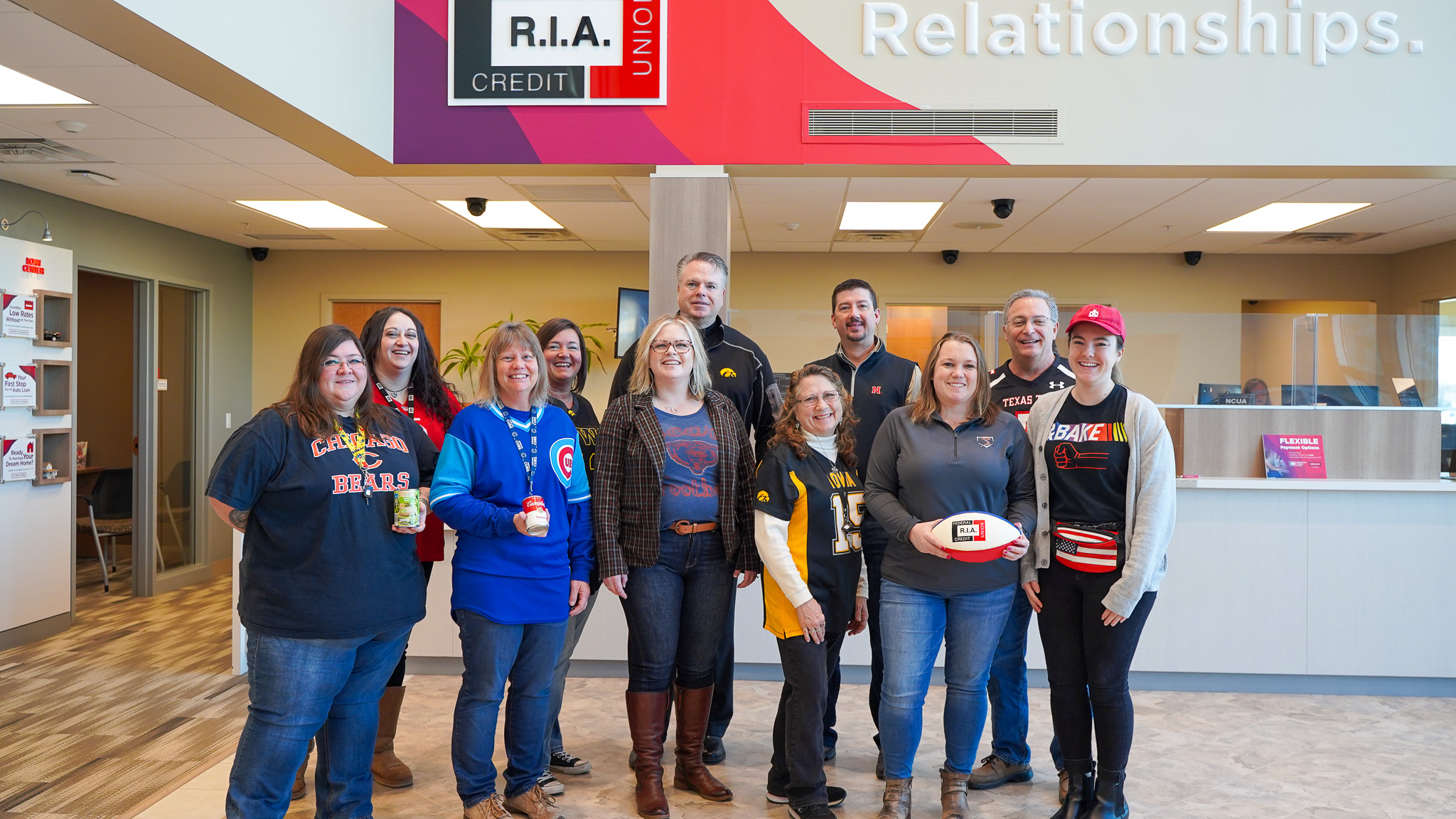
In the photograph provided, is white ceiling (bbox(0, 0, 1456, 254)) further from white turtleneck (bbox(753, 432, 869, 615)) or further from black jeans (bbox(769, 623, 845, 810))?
black jeans (bbox(769, 623, 845, 810))

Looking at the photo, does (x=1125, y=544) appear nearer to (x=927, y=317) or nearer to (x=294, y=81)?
(x=927, y=317)

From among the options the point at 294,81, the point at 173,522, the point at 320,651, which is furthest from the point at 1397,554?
the point at 173,522

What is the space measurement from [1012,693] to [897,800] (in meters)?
0.60

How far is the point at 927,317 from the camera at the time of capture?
4.79 metres

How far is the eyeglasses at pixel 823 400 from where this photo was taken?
256 cm

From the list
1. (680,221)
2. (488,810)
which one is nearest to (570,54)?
(680,221)

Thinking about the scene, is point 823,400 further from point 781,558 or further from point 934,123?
point 934,123

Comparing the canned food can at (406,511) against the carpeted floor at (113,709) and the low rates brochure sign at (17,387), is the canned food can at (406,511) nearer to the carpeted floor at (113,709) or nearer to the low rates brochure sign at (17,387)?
the carpeted floor at (113,709)

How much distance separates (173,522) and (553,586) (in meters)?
5.38

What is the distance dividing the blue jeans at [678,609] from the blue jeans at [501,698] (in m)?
0.23

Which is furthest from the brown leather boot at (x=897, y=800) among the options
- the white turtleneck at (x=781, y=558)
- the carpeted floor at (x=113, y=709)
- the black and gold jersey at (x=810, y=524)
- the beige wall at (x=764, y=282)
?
the beige wall at (x=764, y=282)

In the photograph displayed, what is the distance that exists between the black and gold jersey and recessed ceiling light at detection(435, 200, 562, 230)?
3734 millimetres

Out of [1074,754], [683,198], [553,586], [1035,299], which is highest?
[683,198]

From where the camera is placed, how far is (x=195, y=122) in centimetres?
397
